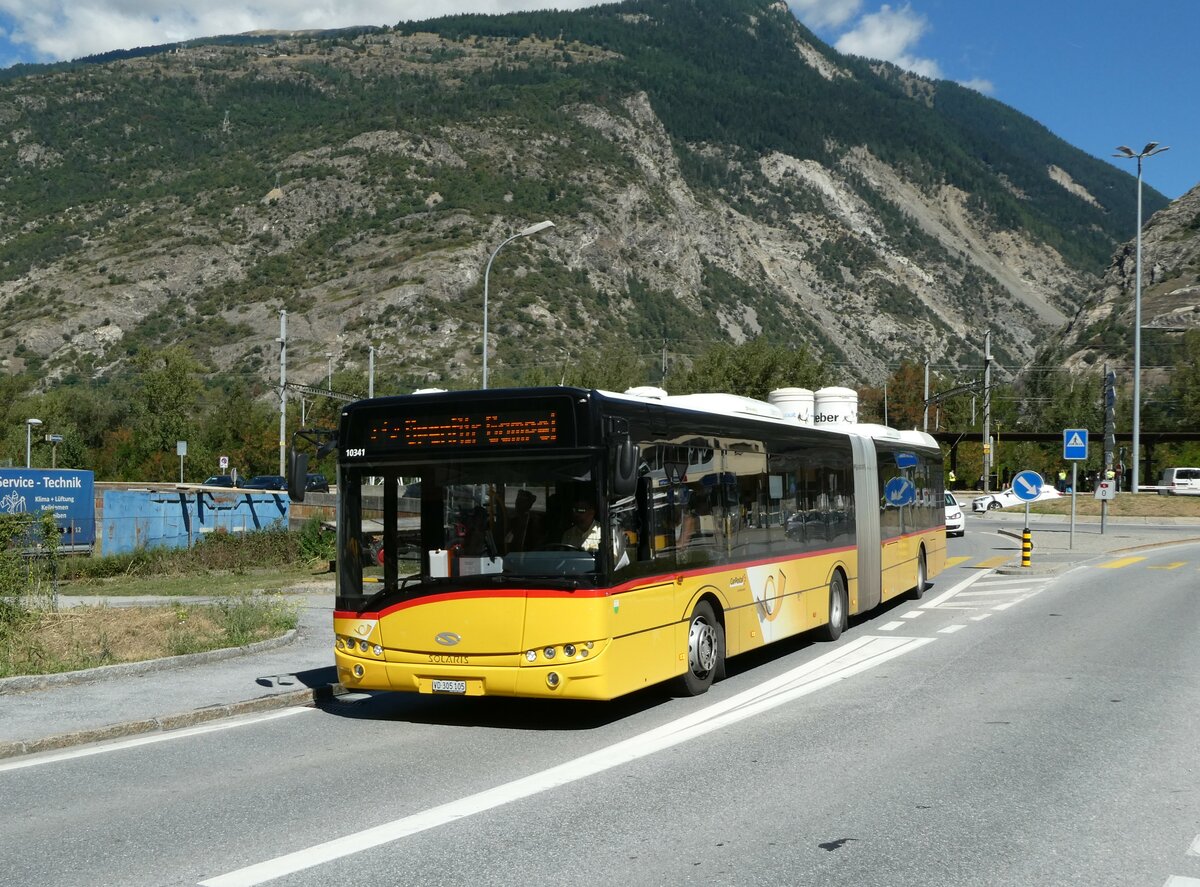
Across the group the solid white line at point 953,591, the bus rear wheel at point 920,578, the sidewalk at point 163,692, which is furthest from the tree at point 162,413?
the sidewalk at point 163,692

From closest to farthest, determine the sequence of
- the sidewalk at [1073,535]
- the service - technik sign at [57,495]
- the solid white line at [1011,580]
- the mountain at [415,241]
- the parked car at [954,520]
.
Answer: the solid white line at [1011,580] → the sidewalk at [1073,535] → the service - technik sign at [57,495] → the parked car at [954,520] → the mountain at [415,241]

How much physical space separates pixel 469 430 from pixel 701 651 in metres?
3.24

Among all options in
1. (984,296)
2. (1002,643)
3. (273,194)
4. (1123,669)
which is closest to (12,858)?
(1123,669)

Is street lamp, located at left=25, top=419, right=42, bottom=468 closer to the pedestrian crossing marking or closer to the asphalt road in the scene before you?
the pedestrian crossing marking

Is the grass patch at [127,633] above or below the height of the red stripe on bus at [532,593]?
below

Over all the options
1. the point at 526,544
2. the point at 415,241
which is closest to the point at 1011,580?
the point at 526,544

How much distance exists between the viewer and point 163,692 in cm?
1131

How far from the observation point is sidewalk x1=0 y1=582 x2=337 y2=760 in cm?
967

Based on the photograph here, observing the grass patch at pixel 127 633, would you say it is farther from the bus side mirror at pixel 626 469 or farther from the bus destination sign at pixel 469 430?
the bus side mirror at pixel 626 469

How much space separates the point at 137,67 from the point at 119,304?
8839 centimetres

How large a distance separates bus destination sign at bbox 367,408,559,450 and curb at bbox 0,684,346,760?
2684 millimetres

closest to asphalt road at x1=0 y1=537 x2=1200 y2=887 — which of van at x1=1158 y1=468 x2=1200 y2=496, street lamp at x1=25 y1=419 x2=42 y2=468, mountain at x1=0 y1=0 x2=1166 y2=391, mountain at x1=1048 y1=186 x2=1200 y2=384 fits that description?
street lamp at x1=25 y1=419 x2=42 y2=468

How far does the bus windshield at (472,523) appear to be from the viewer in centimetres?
959

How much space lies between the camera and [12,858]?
6.24 metres
